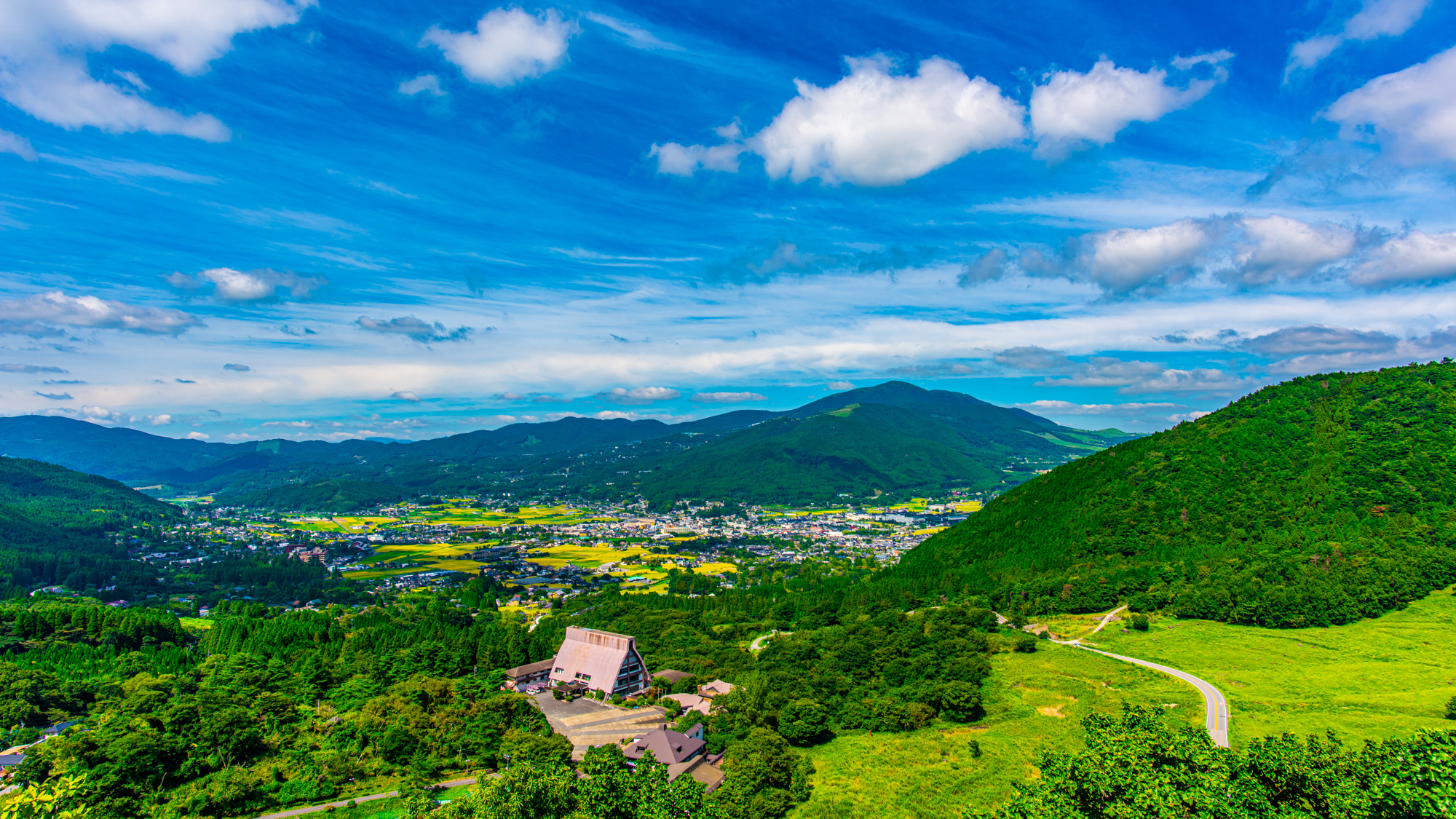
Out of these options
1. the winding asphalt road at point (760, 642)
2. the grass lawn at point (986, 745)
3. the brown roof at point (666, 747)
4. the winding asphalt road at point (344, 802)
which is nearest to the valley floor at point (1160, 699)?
the grass lawn at point (986, 745)

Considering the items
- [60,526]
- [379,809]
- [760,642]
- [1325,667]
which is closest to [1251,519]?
[1325,667]

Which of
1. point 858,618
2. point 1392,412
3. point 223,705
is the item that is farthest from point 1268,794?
point 1392,412

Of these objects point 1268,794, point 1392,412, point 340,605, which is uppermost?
Result: point 1392,412

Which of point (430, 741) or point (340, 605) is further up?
point (430, 741)

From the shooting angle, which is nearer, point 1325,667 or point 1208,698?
point 1208,698

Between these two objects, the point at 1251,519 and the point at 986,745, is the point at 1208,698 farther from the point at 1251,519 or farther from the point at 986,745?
the point at 1251,519

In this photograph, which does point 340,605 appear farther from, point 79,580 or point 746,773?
point 746,773
